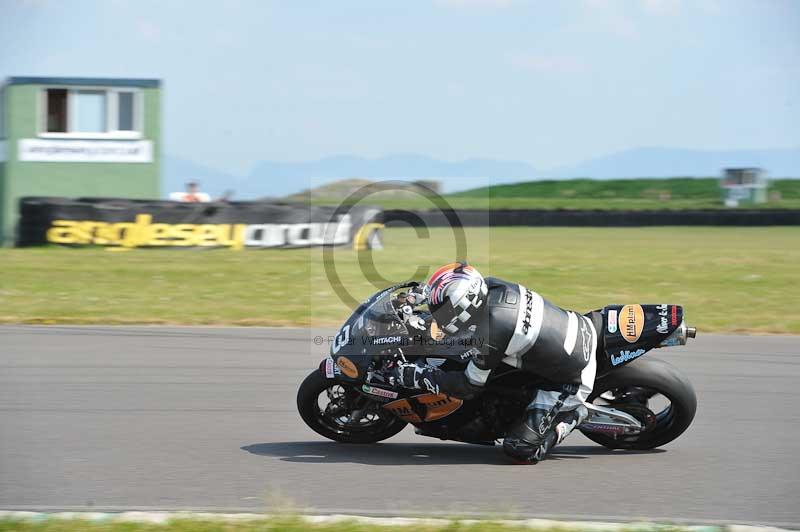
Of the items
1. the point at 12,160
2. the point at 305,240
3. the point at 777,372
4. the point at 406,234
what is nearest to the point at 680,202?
the point at 406,234

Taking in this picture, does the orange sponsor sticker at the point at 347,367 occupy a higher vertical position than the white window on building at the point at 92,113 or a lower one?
lower

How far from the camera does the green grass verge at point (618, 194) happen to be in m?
39.8

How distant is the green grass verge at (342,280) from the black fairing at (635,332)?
5553 millimetres

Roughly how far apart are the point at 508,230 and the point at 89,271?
16.4m

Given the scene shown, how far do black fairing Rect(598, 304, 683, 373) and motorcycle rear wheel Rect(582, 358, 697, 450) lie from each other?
3.4 inches

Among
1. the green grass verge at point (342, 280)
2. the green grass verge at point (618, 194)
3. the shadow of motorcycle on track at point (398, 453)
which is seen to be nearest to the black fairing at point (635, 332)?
the shadow of motorcycle on track at point (398, 453)

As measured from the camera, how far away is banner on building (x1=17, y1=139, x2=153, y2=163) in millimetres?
22062

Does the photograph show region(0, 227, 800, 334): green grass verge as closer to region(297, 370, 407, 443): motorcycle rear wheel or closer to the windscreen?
region(297, 370, 407, 443): motorcycle rear wheel

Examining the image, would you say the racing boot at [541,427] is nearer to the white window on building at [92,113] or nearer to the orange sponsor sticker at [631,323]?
the orange sponsor sticker at [631,323]

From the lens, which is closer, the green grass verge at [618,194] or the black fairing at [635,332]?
the black fairing at [635,332]

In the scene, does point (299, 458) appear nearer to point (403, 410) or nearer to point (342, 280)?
point (403, 410)

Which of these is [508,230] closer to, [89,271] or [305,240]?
[305,240]

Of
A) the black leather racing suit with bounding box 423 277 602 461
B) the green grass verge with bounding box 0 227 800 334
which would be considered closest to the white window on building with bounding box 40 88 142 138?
the green grass verge with bounding box 0 227 800 334

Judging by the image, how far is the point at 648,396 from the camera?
571cm
